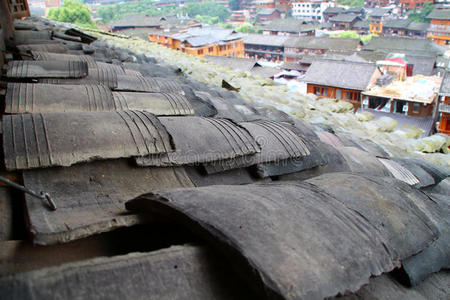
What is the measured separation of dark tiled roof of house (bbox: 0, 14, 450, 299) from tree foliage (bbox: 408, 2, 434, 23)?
58.9 m

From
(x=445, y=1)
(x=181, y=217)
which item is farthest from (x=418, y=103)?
(x=445, y=1)

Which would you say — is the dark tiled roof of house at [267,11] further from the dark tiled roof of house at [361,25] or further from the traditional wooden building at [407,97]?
the traditional wooden building at [407,97]

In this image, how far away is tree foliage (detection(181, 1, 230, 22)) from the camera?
7875 centimetres

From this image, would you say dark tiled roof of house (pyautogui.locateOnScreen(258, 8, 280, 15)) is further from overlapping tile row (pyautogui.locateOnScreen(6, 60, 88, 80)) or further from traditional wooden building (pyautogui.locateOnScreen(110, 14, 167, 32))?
overlapping tile row (pyautogui.locateOnScreen(6, 60, 88, 80))

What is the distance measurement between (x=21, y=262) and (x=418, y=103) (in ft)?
79.6

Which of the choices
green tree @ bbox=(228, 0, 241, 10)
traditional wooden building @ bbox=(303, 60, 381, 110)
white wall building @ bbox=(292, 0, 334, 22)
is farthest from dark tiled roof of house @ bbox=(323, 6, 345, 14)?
traditional wooden building @ bbox=(303, 60, 381, 110)

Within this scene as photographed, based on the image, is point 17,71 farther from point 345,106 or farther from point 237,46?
point 237,46

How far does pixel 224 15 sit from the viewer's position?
78.8m

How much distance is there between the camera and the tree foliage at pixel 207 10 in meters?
78.8

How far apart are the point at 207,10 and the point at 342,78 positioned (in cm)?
6281

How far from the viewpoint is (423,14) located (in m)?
52.5

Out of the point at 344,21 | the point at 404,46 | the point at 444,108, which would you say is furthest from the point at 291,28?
the point at 444,108

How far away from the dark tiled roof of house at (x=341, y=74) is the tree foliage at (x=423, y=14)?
113ft

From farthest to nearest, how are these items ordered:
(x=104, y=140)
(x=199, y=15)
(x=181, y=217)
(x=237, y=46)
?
1. (x=199, y=15)
2. (x=237, y=46)
3. (x=104, y=140)
4. (x=181, y=217)
